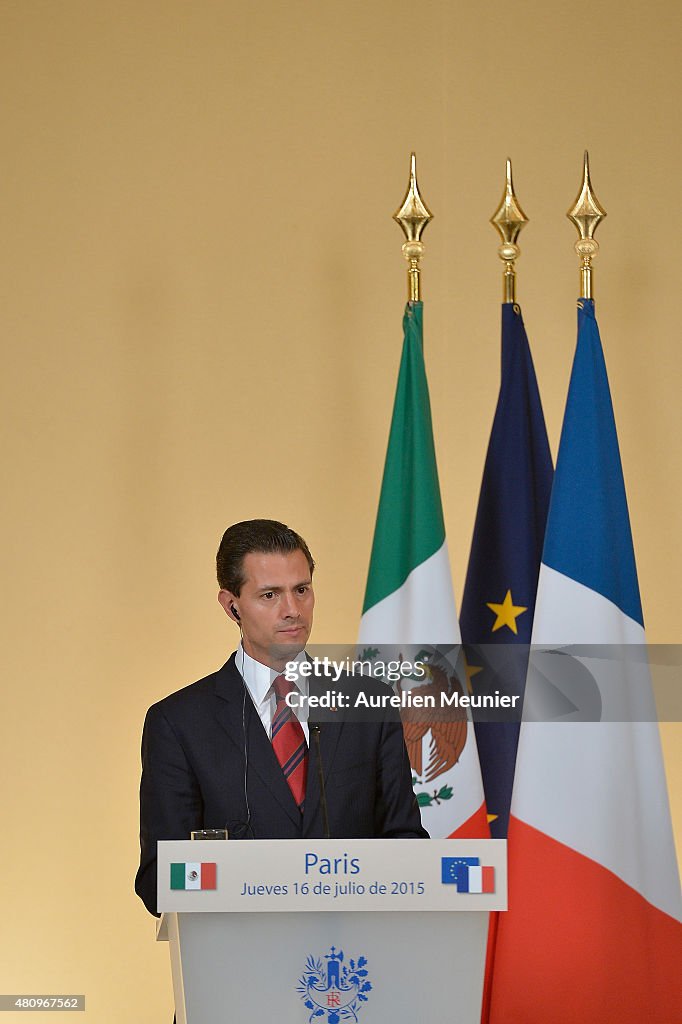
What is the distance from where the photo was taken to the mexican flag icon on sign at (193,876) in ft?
4.81

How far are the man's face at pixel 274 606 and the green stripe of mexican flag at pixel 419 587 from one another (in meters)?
0.67

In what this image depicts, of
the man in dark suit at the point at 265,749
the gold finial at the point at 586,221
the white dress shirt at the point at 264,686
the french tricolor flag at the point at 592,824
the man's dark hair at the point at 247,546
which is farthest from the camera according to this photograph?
the gold finial at the point at 586,221

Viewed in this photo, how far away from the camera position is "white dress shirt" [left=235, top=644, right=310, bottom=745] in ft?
7.02

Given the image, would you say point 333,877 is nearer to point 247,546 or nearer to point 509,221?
point 247,546

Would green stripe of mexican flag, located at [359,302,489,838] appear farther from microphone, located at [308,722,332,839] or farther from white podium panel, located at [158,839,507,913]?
white podium panel, located at [158,839,507,913]

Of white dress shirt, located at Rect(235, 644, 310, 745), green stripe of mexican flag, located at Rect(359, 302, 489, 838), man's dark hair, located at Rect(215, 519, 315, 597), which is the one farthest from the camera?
green stripe of mexican flag, located at Rect(359, 302, 489, 838)

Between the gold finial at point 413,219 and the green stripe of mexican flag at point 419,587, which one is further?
the gold finial at point 413,219

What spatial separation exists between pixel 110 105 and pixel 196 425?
940 mm

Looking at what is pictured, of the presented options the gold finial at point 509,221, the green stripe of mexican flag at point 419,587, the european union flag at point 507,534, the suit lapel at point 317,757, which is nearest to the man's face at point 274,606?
the suit lapel at point 317,757

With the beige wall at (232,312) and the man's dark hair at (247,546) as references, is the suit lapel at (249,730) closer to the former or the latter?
the man's dark hair at (247,546)

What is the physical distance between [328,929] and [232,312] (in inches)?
85.2

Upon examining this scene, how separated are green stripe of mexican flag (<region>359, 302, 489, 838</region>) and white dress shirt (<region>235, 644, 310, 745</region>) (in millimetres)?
679

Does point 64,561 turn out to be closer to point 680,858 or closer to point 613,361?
point 613,361

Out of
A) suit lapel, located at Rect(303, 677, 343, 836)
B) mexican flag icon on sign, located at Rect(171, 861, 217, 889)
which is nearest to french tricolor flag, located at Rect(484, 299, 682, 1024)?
suit lapel, located at Rect(303, 677, 343, 836)
